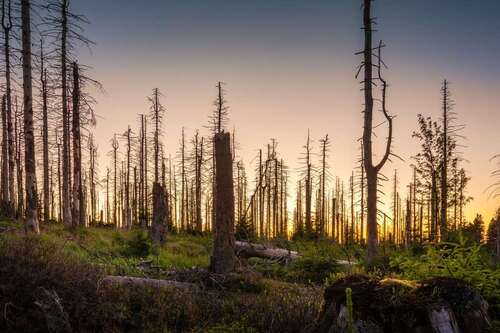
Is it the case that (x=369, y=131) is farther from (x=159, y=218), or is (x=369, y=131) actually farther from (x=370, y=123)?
(x=159, y=218)

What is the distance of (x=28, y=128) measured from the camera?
14.4m

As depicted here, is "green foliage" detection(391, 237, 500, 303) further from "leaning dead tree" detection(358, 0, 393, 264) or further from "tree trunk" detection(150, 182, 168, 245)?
"tree trunk" detection(150, 182, 168, 245)

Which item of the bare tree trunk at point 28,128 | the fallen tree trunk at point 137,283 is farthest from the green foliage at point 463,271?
the bare tree trunk at point 28,128

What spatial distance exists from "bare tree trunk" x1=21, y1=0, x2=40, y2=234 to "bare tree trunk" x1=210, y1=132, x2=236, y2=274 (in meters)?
7.65

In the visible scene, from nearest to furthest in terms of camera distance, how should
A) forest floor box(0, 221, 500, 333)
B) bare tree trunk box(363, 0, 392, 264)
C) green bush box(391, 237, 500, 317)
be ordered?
green bush box(391, 237, 500, 317)
forest floor box(0, 221, 500, 333)
bare tree trunk box(363, 0, 392, 264)

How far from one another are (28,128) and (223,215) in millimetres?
8795

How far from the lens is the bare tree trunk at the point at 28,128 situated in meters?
14.1

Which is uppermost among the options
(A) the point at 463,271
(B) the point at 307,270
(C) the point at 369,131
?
(C) the point at 369,131

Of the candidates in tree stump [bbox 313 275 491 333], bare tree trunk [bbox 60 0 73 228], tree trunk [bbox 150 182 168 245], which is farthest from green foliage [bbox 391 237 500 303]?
bare tree trunk [bbox 60 0 73 228]

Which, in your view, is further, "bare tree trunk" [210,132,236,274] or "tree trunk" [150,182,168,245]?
"tree trunk" [150,182,168,245]

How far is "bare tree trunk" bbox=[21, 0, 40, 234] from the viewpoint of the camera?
46.2 ft

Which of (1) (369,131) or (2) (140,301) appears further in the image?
(1) (369,131)

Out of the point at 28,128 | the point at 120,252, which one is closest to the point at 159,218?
the point at 120,252

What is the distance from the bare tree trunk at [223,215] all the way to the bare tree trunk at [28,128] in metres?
7.65
